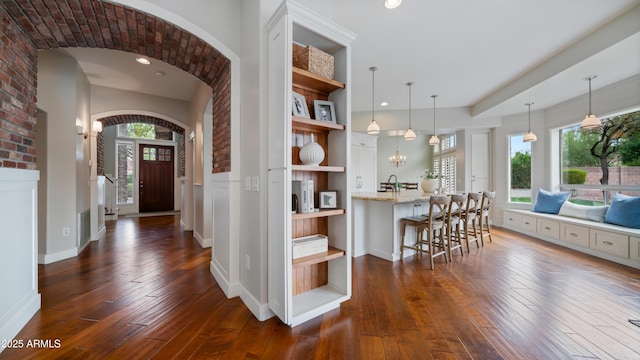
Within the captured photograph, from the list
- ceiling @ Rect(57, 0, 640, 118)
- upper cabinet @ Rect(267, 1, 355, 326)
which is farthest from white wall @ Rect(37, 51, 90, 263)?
upper cabinet @ Rect(267, 1, 355, 326)

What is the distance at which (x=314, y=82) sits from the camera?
→ 2.07 m

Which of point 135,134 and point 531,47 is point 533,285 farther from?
point 135,134

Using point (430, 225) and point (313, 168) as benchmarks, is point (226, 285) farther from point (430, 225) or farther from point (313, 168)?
point (430, 225)

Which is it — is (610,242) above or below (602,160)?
below

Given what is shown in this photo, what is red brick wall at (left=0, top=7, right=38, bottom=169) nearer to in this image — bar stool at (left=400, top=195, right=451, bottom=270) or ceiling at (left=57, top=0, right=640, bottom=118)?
ceiling at (left=57, top=0, right=640, bottom=118)

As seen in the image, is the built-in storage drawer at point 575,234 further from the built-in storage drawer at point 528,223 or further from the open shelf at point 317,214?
the open shelf at point 317,214

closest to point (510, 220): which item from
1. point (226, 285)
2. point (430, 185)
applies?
point (430, 185)

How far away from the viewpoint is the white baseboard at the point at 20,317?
5.41 ft

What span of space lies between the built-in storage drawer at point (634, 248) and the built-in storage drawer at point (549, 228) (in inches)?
42.9

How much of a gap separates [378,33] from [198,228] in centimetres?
418

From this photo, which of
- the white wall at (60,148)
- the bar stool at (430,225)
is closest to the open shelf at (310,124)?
the bar stool at (430,225)

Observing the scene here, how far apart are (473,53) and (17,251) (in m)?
5.30

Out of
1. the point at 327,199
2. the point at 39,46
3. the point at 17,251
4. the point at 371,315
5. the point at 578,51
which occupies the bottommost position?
the point at 371,315

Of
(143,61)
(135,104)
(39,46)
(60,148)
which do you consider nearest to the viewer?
(39,46)
